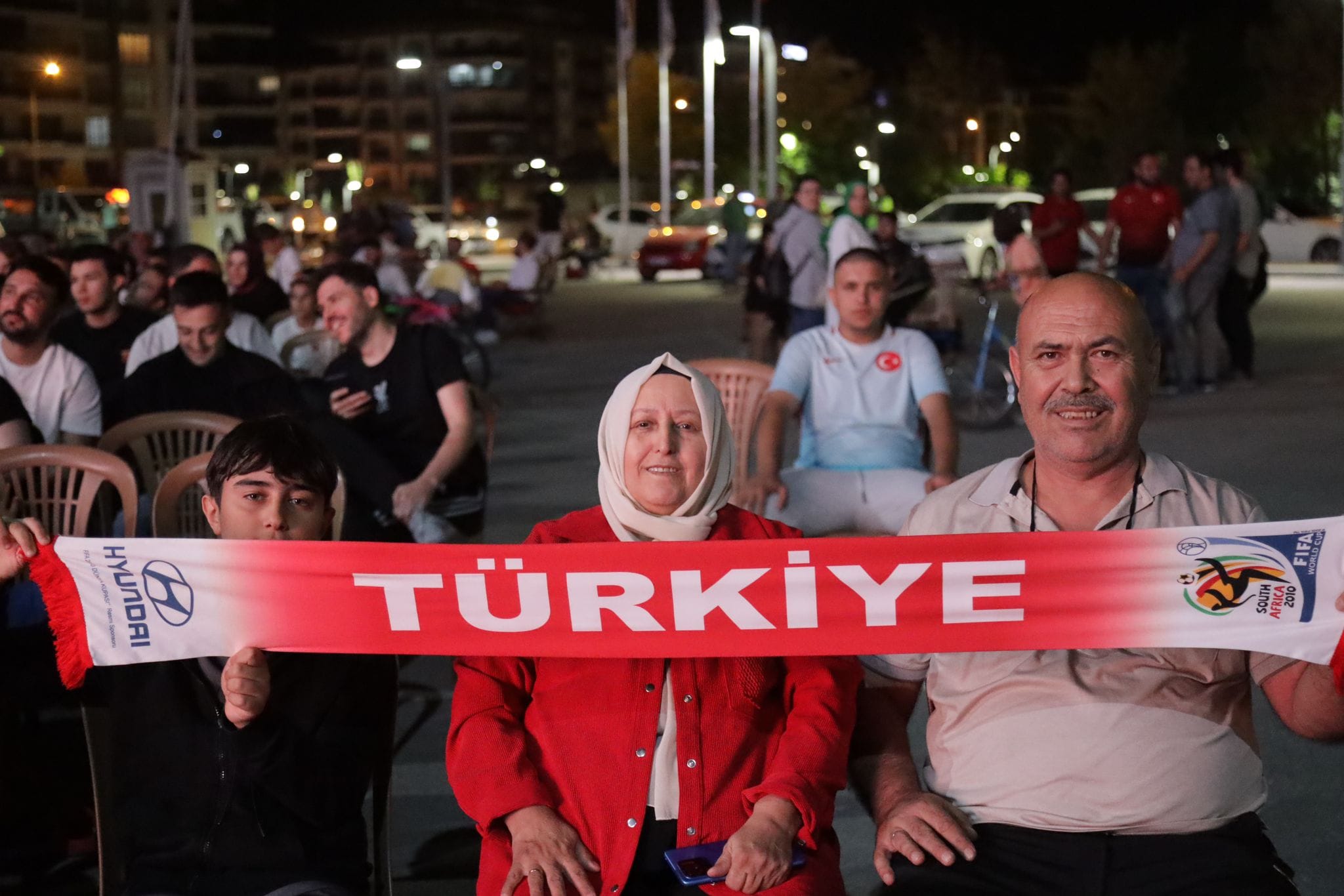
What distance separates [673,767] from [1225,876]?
1046 mm

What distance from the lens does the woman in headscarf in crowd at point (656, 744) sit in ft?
10.6

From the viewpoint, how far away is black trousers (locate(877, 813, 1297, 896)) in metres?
3.17

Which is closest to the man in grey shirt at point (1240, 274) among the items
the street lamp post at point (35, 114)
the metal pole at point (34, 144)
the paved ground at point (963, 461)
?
the paved ground at point (963, 461)

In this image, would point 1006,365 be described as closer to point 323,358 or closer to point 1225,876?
point 323,358

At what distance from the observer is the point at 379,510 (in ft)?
21.4

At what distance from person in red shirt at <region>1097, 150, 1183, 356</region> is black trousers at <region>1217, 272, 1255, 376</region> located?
2.15 ft

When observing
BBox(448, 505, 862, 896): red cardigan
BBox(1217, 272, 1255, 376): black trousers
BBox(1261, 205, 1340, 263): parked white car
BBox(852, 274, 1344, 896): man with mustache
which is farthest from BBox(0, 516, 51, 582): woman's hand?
BBox(1261, 205, 1340, 263): parked white car

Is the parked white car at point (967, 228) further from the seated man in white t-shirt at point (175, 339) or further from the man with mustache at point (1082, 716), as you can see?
the man with mustache at point (1082, 716)

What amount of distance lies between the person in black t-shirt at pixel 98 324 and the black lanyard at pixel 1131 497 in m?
6.27

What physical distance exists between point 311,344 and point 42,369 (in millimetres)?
3774

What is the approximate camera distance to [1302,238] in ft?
112

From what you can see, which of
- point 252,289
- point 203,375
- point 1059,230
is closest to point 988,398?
point 1059,230

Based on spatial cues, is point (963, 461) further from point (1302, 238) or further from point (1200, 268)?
point (1302, 238)

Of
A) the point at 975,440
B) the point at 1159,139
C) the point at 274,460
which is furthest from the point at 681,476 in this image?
the point at 1159,139
